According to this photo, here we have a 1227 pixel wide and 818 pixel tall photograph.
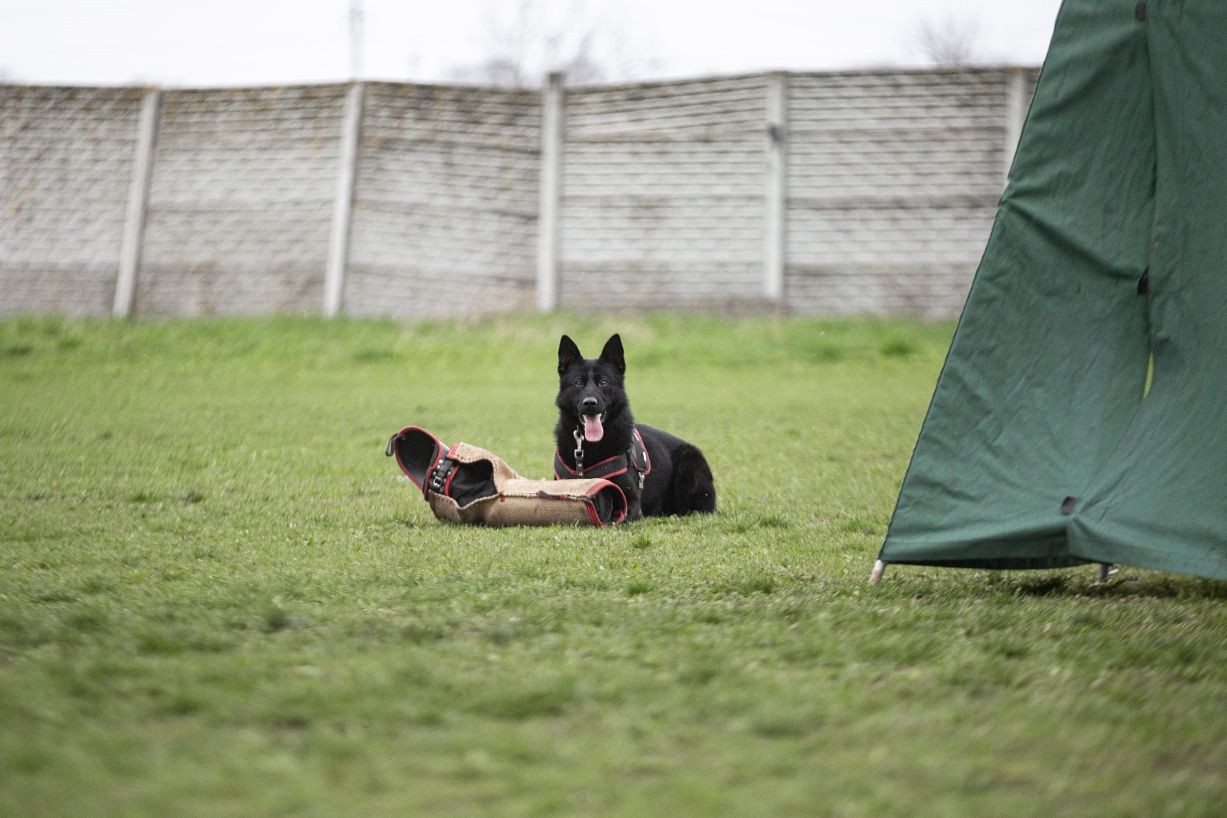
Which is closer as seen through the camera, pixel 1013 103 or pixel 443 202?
pixel 1013 103

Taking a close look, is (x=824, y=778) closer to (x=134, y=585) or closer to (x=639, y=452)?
(x=134, y=585)

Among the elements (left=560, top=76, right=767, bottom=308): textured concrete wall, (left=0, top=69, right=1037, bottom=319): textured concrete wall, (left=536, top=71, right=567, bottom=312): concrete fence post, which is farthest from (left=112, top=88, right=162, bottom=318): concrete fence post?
(left=560, top=76, right=767, bottom=308): textured concrete wall

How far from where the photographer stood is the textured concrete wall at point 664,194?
1542 cm

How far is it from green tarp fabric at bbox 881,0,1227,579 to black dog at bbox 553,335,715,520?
1.93 m

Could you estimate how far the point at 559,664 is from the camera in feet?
9.89

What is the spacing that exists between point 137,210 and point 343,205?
2664 millimetres

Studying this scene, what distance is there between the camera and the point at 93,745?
2326 mm

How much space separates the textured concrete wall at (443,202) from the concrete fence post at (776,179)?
9.61 ft

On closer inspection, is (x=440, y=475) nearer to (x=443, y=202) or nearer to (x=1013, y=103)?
(x=443, y=202)

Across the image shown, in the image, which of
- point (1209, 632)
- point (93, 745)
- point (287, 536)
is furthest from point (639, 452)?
point (93, 745)

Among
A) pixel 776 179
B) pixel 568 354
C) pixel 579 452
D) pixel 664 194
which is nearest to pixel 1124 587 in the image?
pixel 579 452

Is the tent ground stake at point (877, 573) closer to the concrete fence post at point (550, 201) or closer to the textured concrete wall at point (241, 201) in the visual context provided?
the concrete fence post at point (550, 201)

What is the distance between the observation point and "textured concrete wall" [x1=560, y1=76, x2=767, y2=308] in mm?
15422

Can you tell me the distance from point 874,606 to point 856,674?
817 millimetres
